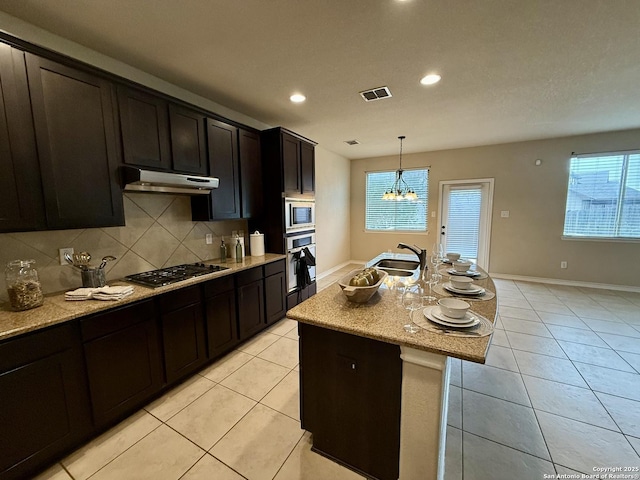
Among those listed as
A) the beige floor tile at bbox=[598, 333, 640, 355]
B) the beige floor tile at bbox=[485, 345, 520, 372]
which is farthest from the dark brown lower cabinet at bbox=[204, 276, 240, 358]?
the beige floor tile at bbox=[598, 333, 640, 355]

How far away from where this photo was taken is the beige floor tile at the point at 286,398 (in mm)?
1907

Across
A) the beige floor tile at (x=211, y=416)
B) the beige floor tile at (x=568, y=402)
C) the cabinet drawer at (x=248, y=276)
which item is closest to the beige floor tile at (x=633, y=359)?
the beige floor tile at (x=568, y=402)

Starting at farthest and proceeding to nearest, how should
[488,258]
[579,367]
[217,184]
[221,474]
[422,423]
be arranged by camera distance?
1. [488,258]
2. [217,184]
3. [579,367]
4. [221,474]
5. [422,423]

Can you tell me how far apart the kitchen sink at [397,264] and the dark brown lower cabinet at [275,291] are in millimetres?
1264

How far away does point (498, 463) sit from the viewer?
1491mm

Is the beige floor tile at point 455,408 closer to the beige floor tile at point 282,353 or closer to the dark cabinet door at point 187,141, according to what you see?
the beige floor tile at point 282,353

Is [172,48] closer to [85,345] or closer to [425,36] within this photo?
[425,36]

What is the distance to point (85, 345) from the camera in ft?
5.18

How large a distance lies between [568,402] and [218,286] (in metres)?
2.99

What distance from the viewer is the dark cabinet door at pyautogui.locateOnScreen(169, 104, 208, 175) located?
2264 mm

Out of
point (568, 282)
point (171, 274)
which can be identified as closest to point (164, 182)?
point (171, 274)

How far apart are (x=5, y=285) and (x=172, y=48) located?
199cm

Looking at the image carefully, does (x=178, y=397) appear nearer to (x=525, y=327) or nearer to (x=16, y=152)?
(x=16, y=152)

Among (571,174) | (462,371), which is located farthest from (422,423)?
(571,174)
